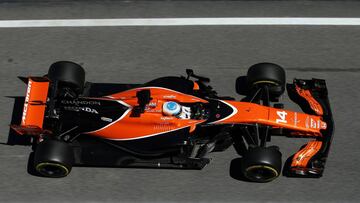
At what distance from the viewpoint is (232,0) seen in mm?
13648

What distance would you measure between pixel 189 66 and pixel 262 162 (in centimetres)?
308

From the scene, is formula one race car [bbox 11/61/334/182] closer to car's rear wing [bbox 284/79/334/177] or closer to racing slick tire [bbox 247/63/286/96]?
car's rear wing [bbox 284/79/334/177]

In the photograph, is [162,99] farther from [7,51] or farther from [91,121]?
[7,51]

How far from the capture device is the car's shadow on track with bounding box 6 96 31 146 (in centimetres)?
1137

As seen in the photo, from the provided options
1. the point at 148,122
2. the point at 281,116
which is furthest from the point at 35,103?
the point at 281,116

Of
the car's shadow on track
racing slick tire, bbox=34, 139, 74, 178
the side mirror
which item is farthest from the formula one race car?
the side mirror

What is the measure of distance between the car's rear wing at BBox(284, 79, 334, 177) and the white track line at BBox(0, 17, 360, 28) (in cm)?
196

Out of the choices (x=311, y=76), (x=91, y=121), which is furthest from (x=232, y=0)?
(x=91, y=121)

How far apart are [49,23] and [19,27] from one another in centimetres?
62

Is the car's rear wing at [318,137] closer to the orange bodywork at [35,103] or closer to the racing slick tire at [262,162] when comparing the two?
the racing slick tire at [262,162]

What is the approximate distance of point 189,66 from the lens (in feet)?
40.9

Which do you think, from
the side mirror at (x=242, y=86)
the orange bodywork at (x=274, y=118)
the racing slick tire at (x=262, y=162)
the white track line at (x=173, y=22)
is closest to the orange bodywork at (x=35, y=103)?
the white track line at (x=173, y=22)

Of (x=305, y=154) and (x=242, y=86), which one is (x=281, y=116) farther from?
(x=242, y=86)

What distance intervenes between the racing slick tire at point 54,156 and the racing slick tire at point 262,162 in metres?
2.83
